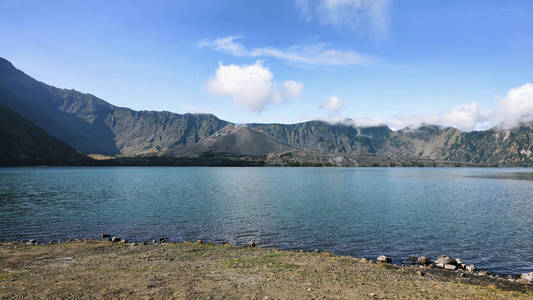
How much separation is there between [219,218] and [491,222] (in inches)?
1872

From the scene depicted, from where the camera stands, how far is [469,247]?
126ft

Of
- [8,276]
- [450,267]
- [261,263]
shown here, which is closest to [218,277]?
[261,263]

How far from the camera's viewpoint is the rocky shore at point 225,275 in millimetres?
19844

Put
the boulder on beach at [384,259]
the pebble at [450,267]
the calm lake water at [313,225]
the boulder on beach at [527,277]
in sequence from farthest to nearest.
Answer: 1. the calm lake water at [313,225]
2. the boulder on beach at [384,259]
3. the pebble at [450,267]
4. the boulder on beach at [527,277]

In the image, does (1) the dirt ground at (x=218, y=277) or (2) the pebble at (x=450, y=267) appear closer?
(1) the dirt ground at (x=218, y=277)

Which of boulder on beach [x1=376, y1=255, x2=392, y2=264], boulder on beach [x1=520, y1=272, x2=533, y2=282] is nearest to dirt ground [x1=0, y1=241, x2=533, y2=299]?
boulder on beach [x1=520, y1=272, x2=533, y2=282]

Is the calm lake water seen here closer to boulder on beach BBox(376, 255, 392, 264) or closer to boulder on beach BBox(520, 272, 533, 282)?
boulder on beach BBox(376, 255, 392, 264)

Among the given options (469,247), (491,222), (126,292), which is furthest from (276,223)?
(491,222)

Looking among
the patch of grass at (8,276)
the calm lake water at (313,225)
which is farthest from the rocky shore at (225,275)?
the calm lake water at (313,225)

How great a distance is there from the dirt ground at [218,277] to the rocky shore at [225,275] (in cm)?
6

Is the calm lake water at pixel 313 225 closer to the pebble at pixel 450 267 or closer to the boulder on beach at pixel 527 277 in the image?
the boulder on beach at pixel 527 277

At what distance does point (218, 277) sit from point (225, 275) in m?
0.70

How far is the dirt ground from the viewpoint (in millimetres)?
19656

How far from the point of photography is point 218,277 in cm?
2305
